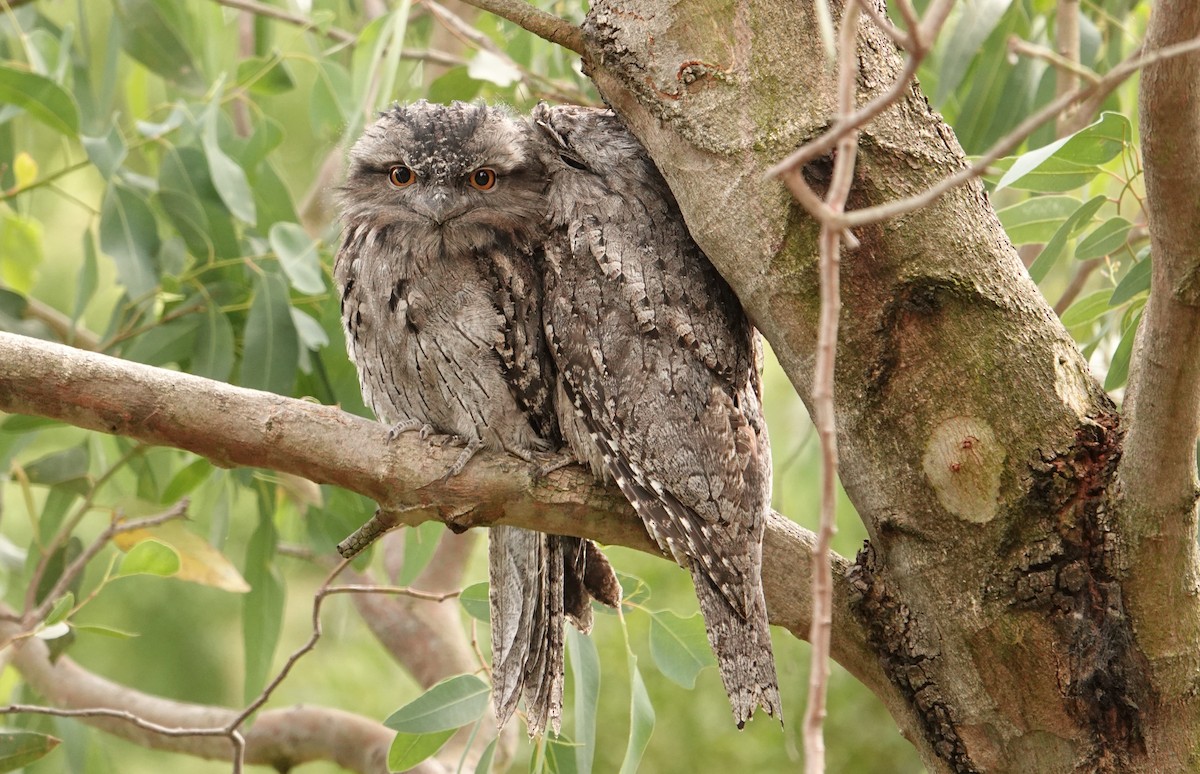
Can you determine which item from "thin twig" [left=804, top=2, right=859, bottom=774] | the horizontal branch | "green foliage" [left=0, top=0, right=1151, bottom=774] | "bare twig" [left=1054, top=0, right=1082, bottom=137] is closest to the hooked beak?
"green foliage" [left=0, top=0, right=1151, bottom=774]

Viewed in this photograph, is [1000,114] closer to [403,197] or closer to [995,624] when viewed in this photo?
[403,197]

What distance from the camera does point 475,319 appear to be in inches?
79.0

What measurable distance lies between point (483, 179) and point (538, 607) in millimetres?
780

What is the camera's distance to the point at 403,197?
216cm

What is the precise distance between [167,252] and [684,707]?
8.43 ft

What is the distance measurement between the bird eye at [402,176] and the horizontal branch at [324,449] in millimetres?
617

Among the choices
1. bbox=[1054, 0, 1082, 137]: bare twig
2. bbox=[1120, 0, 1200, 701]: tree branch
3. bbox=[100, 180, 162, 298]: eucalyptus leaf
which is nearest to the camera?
bbox=[1120, 0, 1200, 701]: tree branch

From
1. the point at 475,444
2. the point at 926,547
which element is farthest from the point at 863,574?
the point at 475,444

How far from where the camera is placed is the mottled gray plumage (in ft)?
5.57

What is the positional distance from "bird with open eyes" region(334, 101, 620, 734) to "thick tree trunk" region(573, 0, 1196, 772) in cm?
56

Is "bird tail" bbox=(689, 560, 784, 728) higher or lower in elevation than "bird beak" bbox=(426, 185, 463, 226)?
lower

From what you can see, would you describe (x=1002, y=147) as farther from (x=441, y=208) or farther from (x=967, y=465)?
(x=441, y=208)

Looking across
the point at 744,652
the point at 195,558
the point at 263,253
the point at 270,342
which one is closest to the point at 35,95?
the point at 263,253

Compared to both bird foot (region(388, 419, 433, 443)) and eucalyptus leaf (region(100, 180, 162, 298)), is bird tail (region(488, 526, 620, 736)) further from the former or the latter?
eucalyptus leaf (region(100, 180, 162, 298))
